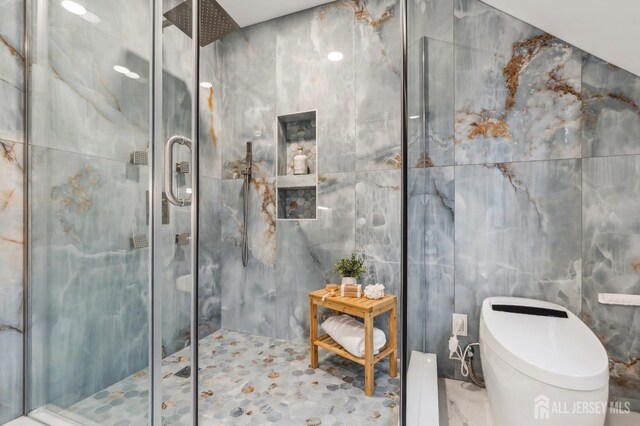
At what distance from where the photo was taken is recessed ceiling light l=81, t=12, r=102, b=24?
117cm

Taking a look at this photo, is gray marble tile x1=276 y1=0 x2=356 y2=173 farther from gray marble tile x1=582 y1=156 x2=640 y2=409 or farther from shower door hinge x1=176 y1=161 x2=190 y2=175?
gray marble tile x1=582 y1=156 x2=640 y2=409

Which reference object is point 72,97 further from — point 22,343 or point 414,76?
point 414,76

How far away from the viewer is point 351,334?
1.71 meters

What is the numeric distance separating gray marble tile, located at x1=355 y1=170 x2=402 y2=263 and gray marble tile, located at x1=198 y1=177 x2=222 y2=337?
1.14 m

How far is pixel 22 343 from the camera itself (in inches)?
49.3

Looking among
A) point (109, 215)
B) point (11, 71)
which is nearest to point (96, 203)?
point (109, 215)

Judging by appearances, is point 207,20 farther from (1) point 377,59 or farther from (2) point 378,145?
(2) point 378,145

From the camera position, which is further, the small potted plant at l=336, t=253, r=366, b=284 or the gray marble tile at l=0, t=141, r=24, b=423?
the small potted plant at l=336, t=253, r=366, b=284

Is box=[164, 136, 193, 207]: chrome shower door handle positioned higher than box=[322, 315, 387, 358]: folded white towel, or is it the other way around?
box=[164, 136, 193, 207]: chrome shower door handle

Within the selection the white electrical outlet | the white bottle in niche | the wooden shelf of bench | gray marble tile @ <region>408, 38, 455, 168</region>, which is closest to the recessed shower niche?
the white bottle in niche

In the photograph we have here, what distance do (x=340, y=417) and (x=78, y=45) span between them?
1.94 m

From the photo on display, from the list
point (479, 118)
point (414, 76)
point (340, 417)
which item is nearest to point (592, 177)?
point (479, 118)

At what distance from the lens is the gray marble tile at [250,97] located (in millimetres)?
2320

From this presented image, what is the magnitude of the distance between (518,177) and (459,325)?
852 mm
